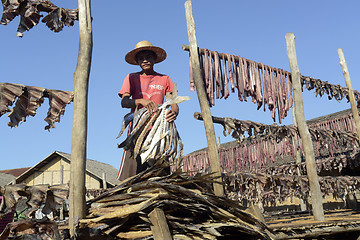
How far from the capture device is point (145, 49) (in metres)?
4.20

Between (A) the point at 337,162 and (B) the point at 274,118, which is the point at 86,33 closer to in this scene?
(B) the point at 274,118

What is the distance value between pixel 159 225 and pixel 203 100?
7.01 ft

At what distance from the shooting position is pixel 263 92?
18.6ft

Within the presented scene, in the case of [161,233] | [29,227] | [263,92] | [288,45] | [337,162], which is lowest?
[161,233]

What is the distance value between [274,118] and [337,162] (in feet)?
12.9

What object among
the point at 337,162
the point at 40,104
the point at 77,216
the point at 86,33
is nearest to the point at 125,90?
the point at 86,33

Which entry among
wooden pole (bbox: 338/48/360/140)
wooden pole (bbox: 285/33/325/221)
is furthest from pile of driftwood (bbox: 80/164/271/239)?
wooden pole (bbox: 338/48/360/140)

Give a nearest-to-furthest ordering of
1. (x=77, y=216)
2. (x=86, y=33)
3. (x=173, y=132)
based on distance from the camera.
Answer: (x=77, y=216) < (x=86, y=33) < (x=173, y=132)

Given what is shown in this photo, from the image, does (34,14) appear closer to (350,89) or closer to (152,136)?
(152,136)

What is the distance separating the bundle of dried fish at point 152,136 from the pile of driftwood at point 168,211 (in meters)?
0.51

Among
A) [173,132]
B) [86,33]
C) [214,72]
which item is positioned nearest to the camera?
[86,33]

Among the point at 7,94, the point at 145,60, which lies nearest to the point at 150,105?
the point at 145,60

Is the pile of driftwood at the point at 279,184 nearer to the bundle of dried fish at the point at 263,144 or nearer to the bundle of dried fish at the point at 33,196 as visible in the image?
the bundle of dried fish at the point at 263,144

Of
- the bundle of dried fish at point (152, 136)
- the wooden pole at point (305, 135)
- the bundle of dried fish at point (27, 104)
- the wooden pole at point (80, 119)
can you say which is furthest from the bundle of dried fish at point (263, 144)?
the bundle of dried fish at point (27, 104)
